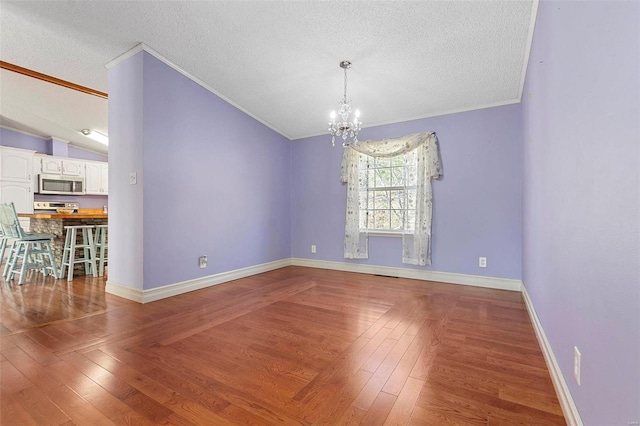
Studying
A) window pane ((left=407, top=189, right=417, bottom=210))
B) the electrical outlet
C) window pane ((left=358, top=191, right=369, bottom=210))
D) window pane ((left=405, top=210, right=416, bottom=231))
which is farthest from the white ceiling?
the electrical outlet

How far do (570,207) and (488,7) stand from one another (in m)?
1.78

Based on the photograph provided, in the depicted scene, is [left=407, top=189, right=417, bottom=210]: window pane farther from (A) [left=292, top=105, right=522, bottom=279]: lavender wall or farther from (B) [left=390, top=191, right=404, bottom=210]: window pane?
(A) [left=292, top=105, right=522, bottom=279]: lavender wall

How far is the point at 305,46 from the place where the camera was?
2.79m

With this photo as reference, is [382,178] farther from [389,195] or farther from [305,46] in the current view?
[305,46]

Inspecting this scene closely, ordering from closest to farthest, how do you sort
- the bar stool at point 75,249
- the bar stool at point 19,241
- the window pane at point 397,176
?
the bar stool at point 19,241
the bar stool at point 75,249
the window pane at point 397,176

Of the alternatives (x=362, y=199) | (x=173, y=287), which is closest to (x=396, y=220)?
(x=362, y=199)

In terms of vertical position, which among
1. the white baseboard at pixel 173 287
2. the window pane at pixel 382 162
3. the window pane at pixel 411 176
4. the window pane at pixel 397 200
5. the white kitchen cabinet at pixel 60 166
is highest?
the white kitchen cabinet at pixel 60 166

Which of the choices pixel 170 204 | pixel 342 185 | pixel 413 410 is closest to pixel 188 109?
pixel 170 204

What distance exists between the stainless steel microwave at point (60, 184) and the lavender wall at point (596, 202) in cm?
818

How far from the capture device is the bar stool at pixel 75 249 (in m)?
3.87

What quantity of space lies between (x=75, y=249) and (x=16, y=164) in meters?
3.14

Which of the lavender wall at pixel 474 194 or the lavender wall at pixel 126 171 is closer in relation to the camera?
the lavender wall at pixel 126 171

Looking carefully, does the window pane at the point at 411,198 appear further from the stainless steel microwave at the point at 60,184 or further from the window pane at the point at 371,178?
the stainless steel microwave at the point at 60,184

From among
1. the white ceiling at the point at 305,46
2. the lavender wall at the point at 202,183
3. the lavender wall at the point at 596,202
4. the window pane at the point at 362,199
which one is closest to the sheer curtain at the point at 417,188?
the window pane at the point at 362,199
